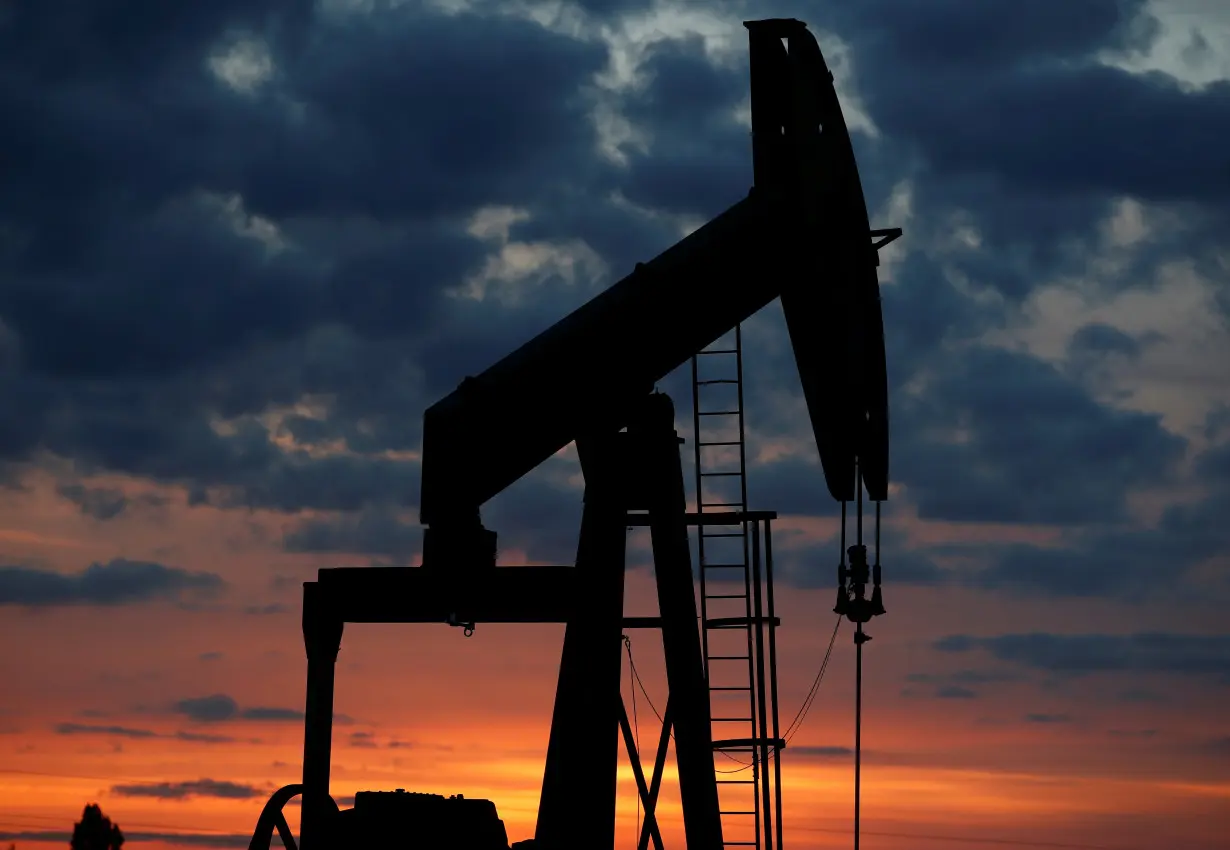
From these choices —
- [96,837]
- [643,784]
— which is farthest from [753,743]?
[96,837]

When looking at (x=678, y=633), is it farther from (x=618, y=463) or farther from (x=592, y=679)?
(x=618, y=463)

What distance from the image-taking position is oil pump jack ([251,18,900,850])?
11.7m

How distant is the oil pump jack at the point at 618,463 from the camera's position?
11.7m

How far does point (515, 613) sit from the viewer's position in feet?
42.3

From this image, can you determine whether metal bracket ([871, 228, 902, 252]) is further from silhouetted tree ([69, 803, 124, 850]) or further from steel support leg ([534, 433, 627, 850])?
silhouetted tree ([69, 803, 124, 850])

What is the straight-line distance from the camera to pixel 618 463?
43.0 ft

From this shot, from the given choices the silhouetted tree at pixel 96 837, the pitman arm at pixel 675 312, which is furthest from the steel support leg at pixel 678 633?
the silhouetted tree at pixel 96 837

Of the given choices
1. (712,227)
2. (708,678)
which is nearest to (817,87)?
(712,227)

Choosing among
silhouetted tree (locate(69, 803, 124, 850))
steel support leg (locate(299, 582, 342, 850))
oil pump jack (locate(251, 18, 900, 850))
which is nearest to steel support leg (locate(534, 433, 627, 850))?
oil pump jack (locate(251, 18, 900, 850))

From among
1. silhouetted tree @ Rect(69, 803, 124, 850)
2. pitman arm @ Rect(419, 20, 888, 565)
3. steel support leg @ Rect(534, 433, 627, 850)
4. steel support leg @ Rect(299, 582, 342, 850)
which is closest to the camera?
pitman arm @ Rect(419, 20, 888, 565)

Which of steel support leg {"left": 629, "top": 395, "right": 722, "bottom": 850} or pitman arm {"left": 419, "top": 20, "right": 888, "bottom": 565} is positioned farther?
steel support leg {"left": 629, "top": 395, "right": 722, "bottom": 850}

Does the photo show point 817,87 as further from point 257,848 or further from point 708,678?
point 257,848

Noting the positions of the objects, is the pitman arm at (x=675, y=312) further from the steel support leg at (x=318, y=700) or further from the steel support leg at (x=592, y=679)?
the steel support leg at (x=318, y=700)

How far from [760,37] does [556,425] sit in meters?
3.37
